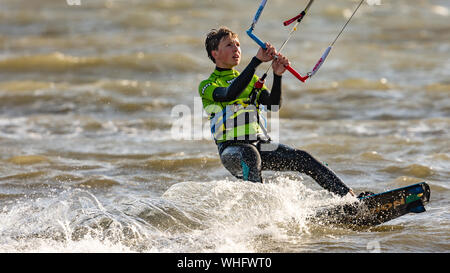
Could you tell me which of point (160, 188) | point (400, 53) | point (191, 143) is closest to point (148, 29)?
point (400, 53)

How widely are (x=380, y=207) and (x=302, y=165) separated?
73 centimetres

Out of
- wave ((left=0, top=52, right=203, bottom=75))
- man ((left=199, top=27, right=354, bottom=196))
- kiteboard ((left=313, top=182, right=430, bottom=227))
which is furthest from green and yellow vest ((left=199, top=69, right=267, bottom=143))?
wave ((left=0, top=52, right=203, bottom=75))

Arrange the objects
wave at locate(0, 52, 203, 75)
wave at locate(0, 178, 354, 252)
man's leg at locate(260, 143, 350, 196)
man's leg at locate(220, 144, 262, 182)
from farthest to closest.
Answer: wave at locate(0, 52, 203, 75) → man's leg at locate(260, 143, 350, 196) → man's leg at locate(220, 144, 262, 182) → wave at locate(0, 178, 354, 252)

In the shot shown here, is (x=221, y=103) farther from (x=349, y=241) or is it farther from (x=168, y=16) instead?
(x=168, y=16)

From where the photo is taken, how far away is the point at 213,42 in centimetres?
591

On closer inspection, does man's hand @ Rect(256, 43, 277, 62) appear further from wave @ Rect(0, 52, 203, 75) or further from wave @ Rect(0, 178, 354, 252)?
wave @ Rect(0, 52, 203, 75)

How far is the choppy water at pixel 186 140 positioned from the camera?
225 inches

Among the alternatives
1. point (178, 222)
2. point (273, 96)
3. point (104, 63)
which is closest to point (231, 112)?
point (273, 96)

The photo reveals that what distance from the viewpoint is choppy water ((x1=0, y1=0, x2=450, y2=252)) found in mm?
5703

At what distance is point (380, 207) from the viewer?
5750 mm

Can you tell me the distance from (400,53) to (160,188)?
9.97 m

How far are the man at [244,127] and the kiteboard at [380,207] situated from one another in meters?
0.15

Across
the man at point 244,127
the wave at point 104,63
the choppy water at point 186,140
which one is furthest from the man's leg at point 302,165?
the wave at point 104,63

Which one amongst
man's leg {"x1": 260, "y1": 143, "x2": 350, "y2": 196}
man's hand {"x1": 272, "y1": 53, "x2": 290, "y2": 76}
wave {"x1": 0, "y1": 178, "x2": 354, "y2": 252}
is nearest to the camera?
wave {"x1": 0, "y1": 178, "x2": 354, "y2": 252}
